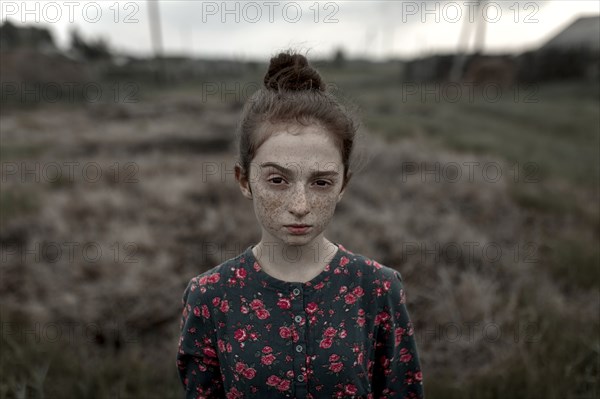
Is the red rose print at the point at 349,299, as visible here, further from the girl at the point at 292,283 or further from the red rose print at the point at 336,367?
the red rose print at the point at 336,367

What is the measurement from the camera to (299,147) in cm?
132

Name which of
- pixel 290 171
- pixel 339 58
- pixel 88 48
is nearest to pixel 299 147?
pixel 290 171

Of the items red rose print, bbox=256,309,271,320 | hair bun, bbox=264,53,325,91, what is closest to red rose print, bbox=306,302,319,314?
red rose print, bbox=256,309,271,320

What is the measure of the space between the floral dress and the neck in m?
0.03

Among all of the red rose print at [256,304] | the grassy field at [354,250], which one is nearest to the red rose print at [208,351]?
the red rose print at [256,304]

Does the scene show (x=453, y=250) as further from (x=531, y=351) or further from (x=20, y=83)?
(x=20, y=83)

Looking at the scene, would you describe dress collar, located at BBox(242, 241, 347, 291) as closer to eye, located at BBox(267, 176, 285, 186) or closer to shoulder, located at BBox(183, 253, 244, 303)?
shoulder, located at BBox(183, 253, 244, 303)

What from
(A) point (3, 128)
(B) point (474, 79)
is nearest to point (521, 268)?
(A) point (3, 128)

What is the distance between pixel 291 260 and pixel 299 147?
1.22 ft

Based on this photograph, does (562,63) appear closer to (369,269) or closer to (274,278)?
(369,269)

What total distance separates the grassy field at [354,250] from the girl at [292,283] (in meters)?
0.30

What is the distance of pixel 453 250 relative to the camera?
162 inches

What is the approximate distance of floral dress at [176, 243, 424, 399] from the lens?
4.62 ft

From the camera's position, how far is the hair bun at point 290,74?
1399 millimetres
